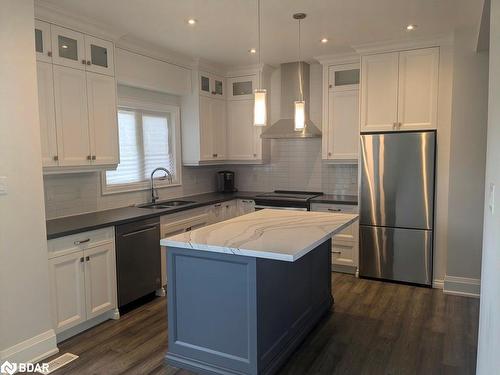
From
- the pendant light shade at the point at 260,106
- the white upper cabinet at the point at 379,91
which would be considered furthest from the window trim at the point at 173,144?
the white upper cabinet at the point at 379,91

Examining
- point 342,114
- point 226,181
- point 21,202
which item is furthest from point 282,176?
point 21,202

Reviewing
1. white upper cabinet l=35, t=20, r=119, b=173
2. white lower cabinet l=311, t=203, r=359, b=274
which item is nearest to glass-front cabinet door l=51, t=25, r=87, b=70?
white upper cabinet l=35, t=20, r=119, b=173

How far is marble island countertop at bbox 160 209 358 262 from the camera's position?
220 centimetres

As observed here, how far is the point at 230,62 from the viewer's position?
5.00 meters

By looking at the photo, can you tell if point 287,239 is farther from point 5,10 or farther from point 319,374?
point 5,10

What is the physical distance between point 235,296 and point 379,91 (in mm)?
2945

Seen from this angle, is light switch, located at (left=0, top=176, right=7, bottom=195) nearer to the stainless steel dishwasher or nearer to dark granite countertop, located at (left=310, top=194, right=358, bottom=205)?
the stainless steel dishwasher

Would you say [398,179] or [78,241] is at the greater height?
[398,179]

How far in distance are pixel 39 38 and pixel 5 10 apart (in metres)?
0.50

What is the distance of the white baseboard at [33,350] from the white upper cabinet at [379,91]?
358cm

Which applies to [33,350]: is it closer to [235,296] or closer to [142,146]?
[235,296]

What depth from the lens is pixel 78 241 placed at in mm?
3033

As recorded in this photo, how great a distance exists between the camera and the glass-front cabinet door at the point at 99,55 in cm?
339

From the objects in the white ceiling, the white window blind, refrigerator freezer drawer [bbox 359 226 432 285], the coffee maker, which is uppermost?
the white ceiling
